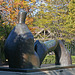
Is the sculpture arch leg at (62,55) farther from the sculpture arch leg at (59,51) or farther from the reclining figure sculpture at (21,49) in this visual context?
the reclining figure sculpture at (21,49)

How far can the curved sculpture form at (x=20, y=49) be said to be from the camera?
8336mm

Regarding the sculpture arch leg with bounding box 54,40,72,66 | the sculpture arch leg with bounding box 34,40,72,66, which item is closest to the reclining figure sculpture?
the sculpture arch leg with bounding box 34,40,72,66

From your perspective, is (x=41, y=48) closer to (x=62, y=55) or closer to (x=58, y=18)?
(x=62, y=55)

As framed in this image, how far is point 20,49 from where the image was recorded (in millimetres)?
8305

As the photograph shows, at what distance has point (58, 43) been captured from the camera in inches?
424

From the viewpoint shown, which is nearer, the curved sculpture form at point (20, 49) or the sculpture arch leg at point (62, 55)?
the curved sculpture form at point (20, 49)

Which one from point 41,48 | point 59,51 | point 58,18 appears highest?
point 58,18

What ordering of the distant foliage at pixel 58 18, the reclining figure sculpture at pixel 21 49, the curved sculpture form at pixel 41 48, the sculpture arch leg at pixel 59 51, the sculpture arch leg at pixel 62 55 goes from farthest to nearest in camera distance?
the distant foliage at pixel 58 18 → the sculpture arch leg at pixel 62 55 → the sculpture arch leg at pixel 59 51 → the curved sculpture form at pixel 41 48 → the reclining figure sculpture at pixel 21 49

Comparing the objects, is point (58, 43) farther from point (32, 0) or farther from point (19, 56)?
point (32, 0)

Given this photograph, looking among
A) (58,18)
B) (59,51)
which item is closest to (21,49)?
(59,51)

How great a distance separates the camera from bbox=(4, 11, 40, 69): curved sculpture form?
8.34 meters

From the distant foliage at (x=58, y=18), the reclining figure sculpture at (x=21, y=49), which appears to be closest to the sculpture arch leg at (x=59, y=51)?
the reclining figure sculpture at (x=21, y=49)

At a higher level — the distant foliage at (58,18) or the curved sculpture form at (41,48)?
the distant foliage at (58,18)

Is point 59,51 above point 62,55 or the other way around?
above
